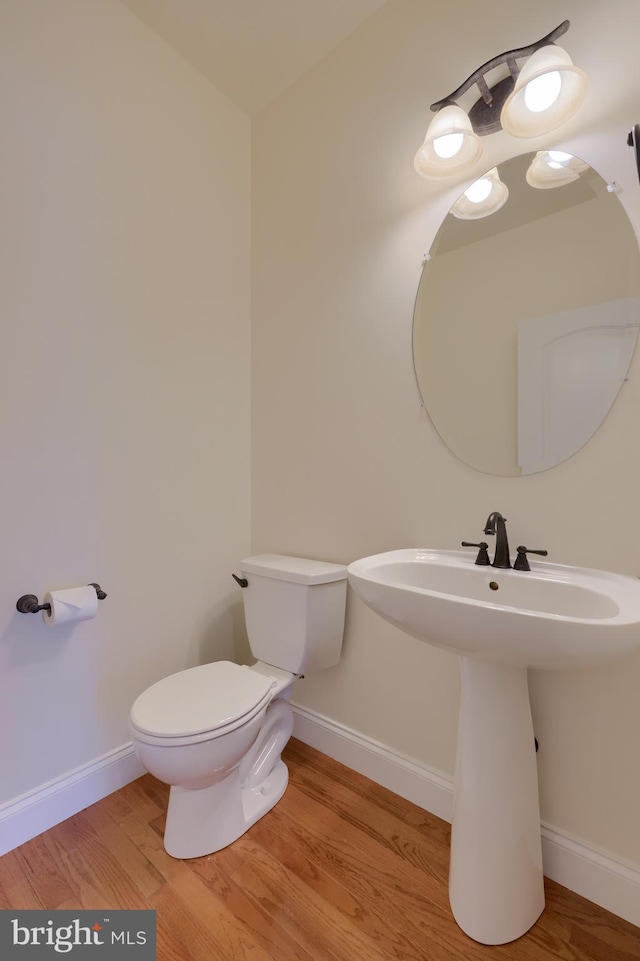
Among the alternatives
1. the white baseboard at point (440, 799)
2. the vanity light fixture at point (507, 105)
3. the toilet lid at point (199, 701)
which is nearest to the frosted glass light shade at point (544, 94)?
the vanity light fixture at point (507, 105)

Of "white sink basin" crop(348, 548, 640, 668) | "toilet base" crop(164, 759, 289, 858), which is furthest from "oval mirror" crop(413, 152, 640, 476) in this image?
"toilet base" crop(164, 759, 289, 858)

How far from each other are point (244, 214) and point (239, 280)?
311 mm

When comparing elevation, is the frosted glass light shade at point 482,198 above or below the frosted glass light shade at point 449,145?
below

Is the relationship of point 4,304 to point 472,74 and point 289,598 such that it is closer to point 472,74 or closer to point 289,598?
point 289,598

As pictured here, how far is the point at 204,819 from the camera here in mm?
1247

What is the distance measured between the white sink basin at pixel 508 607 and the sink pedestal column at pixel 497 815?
19 centimetres

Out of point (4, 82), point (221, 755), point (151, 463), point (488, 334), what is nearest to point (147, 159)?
point (4, 82)

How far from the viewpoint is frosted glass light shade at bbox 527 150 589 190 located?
3.70 ft

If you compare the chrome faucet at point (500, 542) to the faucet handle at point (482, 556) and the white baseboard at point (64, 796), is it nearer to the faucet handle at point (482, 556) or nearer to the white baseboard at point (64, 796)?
the faucet handle at point (482, 556)

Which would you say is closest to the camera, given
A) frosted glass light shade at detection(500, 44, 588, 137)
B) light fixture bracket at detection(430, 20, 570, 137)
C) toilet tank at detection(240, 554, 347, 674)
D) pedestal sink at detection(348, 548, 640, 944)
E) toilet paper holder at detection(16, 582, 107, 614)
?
pedestal sink at detection(348, 548, 640, 944)

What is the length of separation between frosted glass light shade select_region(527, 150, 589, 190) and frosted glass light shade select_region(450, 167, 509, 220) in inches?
3.0

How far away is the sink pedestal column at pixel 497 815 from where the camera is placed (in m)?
1.01
